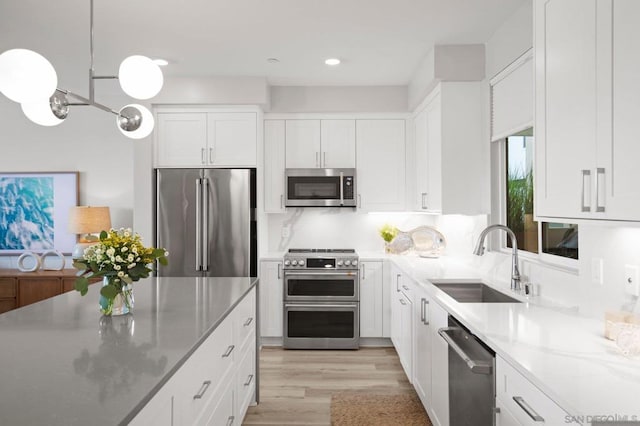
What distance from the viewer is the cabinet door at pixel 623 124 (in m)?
1.27

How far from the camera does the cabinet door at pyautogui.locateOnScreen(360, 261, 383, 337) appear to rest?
442 cm

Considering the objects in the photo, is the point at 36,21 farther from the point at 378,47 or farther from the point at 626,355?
the point at 626,355

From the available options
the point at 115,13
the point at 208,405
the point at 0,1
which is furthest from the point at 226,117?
the point at 208,405

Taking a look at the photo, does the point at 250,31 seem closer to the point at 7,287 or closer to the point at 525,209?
the point at 525,209

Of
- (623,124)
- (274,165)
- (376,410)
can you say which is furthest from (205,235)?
(623,124)

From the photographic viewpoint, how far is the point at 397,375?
3.71 meters

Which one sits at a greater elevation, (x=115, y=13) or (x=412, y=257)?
(x=115, y=13)

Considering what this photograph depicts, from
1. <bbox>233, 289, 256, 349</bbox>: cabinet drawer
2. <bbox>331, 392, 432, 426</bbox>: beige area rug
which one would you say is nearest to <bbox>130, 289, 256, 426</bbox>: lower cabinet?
<bbox>233, 289, 256, 349</bbox>: cabinet drawer

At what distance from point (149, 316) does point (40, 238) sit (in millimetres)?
3710

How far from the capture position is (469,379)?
1.88m

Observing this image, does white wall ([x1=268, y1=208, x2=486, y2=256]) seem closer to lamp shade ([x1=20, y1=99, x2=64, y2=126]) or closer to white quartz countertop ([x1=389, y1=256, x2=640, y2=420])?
white quartz countertop ([x1=389, y1=256, x2=640, y2=420])

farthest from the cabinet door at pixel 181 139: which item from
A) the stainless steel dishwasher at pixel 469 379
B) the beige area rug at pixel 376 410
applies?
the stainless steel dishwasher at pixel 469 379

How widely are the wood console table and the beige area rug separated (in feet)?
9.91

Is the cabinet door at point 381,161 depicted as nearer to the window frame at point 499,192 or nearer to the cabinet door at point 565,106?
the window frame at point 499,192
